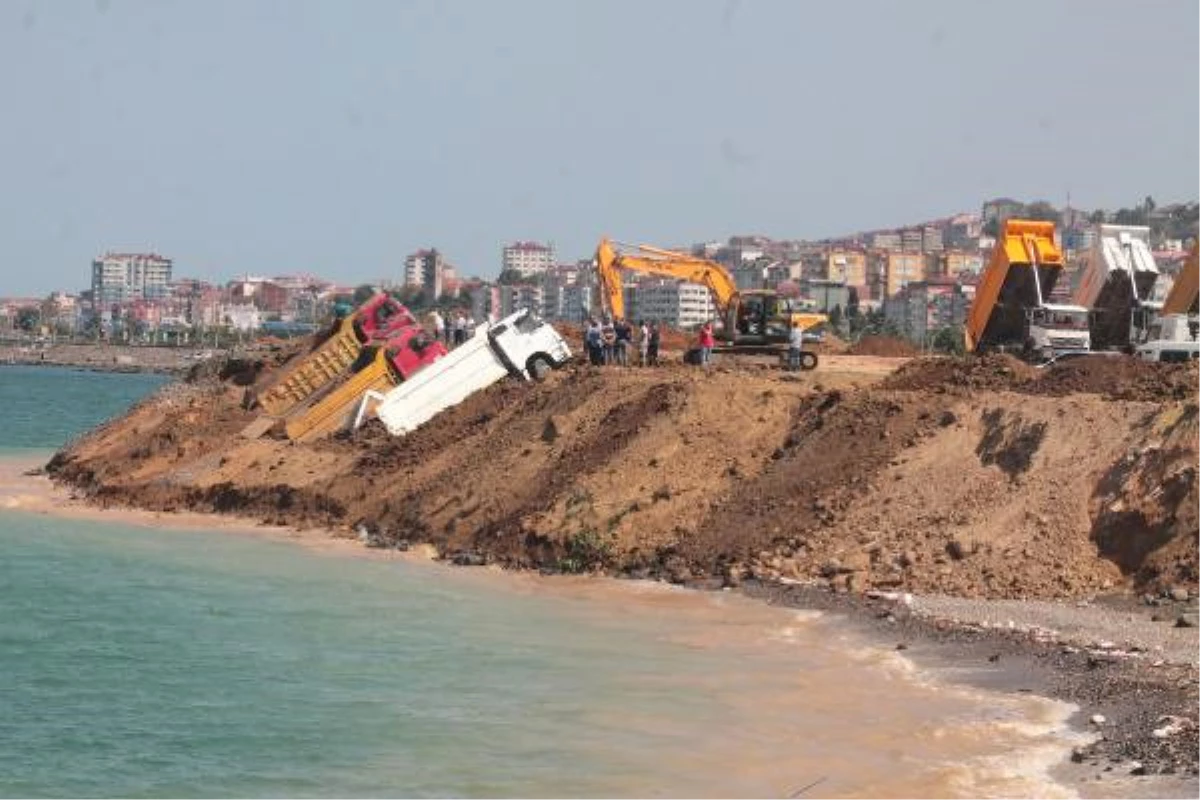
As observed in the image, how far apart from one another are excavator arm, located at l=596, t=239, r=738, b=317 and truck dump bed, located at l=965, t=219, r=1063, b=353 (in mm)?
8224

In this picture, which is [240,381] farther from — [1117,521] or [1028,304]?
[1117,521]

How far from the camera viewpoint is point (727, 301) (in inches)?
1645

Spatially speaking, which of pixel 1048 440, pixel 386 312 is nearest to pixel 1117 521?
pixel 1048 440

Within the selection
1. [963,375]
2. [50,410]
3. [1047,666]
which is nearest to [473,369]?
[963,375]

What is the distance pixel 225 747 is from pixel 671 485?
12264mm

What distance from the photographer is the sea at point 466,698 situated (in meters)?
13.5

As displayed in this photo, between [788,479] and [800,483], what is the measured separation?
0.32 metres

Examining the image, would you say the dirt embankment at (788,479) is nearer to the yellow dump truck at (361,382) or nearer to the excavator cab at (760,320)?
the yellow dump truck at (361,382)

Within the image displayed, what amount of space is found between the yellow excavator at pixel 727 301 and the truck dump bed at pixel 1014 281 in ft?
13.6

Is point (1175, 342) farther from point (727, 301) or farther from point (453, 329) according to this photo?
point (453, 329)

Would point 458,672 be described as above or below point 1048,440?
below

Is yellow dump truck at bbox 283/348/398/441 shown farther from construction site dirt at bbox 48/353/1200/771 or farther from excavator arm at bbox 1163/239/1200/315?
excavator arm at bbox 1163/239/1200/315

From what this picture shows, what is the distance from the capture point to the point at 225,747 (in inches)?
570

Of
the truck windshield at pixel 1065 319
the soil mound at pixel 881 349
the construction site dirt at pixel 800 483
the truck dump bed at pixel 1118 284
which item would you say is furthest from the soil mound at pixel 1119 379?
the soil mound at pixel 881 349
